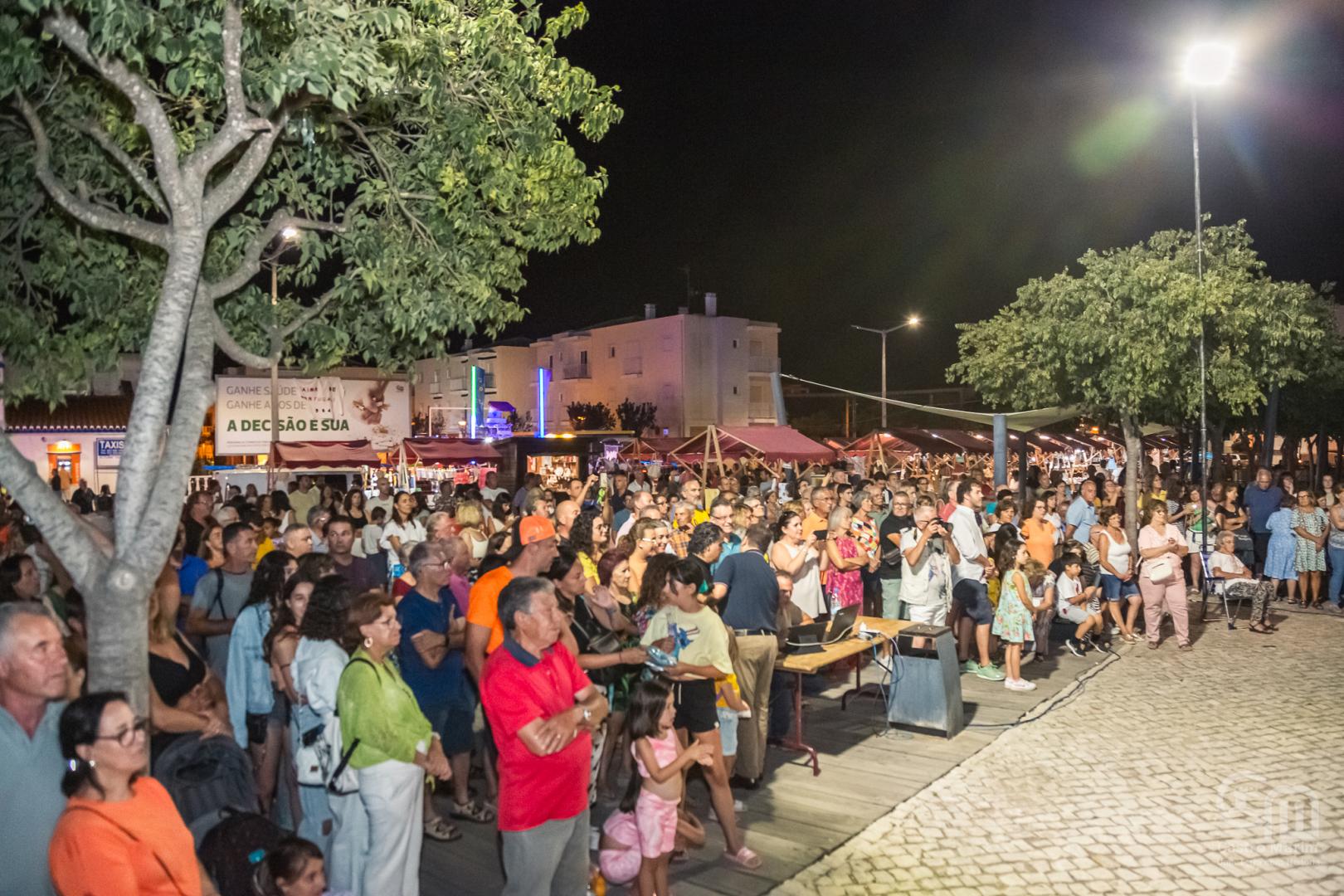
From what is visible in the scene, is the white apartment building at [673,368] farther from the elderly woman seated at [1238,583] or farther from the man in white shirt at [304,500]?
the elderly woman seated at [1238,583]

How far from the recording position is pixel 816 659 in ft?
21.8

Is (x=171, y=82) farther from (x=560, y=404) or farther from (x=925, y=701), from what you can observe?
(x=560, y=404)

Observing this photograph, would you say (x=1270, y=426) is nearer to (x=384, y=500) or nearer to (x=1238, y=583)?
(x=1238, y=583)

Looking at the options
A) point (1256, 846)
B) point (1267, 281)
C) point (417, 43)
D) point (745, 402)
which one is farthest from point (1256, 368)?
point (745, 402)

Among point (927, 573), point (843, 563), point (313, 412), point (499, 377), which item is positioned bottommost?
point (927, 573)

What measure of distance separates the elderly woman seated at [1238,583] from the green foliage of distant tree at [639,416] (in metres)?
38.6

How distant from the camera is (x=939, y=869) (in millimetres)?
5219

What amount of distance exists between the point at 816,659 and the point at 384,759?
348 cm

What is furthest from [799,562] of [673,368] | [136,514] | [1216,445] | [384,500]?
[673,368]

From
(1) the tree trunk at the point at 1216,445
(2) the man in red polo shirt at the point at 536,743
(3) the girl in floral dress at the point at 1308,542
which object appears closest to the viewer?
(2) the man in red polo shirt at the point at 536,743

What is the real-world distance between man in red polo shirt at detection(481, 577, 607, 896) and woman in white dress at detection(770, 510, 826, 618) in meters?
4.24

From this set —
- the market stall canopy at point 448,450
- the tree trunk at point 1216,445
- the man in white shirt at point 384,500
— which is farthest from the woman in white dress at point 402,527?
the tree trunk at point 1216,445

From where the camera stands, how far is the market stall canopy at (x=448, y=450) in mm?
24500

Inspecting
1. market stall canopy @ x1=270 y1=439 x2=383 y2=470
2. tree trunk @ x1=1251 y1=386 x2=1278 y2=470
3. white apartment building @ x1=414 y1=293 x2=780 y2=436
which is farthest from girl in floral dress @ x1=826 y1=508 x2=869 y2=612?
white apartment building @ x1=414 y1=293 x2=780 y2=436
